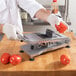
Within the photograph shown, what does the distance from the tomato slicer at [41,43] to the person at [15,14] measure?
0.30ft

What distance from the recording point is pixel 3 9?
5.93 ft

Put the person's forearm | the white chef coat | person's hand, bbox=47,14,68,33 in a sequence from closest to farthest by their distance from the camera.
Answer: person's hand, bbox=47,14,68,33
the person's forearm
the white chef coat

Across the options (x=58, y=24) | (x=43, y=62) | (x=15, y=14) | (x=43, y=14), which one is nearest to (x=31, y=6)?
(x=43, y=14)

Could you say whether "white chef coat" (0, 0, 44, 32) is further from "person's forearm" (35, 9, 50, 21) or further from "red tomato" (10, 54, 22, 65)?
"red tomato" (10, 54, 22, 65)

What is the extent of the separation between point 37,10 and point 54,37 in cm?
33

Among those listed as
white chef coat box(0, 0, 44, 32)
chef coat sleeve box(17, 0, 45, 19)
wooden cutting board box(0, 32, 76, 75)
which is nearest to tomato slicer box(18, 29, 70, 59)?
wooden cutting board box(0, 32, 76, 75)

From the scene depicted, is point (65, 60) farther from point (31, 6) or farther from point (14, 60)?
point (31, 6)

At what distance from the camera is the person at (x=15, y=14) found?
4.28ft

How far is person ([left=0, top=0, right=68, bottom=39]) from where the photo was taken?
1.30 meters

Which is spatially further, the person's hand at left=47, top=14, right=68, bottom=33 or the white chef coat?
the white chef coat

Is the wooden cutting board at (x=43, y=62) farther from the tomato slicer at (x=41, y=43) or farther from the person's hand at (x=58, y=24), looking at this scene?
the person's hand at (x=58, y=24)

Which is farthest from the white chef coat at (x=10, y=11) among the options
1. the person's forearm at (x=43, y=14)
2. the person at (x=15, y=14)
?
the person's forearm at (x=43, y=14)

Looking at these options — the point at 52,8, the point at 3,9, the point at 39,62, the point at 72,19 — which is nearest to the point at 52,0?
the point at 52,8

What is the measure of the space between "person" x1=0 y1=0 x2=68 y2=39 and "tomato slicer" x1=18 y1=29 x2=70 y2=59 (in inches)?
3.6
